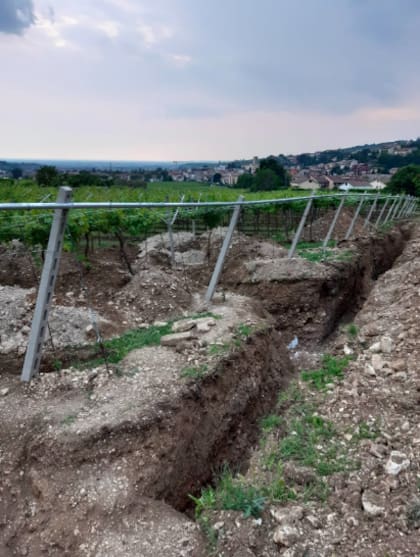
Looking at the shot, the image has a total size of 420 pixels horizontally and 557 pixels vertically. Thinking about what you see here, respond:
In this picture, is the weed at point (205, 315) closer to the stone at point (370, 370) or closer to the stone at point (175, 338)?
the stone at point (175, 338)

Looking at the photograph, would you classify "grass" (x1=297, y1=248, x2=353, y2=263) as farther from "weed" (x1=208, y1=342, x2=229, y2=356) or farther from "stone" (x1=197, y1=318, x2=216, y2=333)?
"weed" (x1=208, y1=342, x2=229, y2=356)

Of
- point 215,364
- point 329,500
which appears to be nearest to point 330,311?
point 215,364

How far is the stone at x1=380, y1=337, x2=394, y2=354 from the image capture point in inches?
223

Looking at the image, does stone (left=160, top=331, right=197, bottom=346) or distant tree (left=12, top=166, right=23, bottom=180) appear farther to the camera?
distant tree (left=12, top=166, right=23, bottom=180)

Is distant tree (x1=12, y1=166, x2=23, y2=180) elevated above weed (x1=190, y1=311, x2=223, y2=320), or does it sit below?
below

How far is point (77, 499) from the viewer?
3.65 m

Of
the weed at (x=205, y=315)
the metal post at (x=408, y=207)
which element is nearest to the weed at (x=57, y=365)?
the weed at (x=205, y=315)

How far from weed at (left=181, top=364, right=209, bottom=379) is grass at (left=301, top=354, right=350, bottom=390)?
4.51ft

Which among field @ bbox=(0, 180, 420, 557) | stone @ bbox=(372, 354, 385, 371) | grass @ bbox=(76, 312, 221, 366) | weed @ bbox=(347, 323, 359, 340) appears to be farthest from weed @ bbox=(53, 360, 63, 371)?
weed @ bbox=(347, 323, 359, 340)

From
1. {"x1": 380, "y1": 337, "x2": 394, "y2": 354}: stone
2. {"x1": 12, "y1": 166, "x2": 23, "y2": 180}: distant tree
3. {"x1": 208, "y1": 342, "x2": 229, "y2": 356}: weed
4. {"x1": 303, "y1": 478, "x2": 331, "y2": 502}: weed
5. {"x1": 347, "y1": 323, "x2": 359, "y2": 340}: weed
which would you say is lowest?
{"x1": 12, "y1": 166, "x2": 23, "y2": 180}: distant tree

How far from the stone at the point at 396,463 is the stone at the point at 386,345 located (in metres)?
2.09

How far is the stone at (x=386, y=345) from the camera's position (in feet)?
18.6

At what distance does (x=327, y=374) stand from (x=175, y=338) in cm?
199

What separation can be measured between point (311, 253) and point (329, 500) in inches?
367
